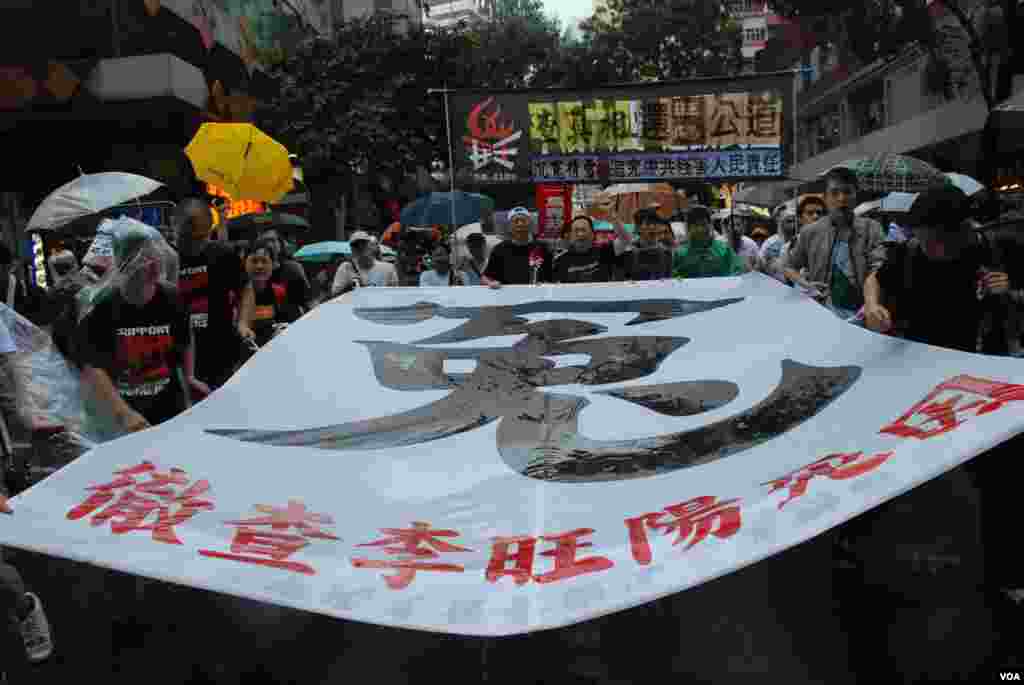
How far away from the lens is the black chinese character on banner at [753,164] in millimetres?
9953

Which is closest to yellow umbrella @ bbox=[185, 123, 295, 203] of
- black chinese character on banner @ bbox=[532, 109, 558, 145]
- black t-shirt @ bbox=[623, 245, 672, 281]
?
black chinese character on banner @ bbox=[532, 109, 558, 145]

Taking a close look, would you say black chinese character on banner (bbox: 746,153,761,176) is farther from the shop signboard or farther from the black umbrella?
the black umbrella

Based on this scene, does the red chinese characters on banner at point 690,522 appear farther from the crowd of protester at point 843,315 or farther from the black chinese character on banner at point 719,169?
the black chinese character on banner at point 719,169

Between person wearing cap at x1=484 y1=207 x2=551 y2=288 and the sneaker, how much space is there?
432 cm

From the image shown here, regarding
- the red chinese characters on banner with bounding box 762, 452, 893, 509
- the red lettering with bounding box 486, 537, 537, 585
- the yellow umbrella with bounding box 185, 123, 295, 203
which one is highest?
the yellow umbrella with bounding box 185, 123, 295, 203

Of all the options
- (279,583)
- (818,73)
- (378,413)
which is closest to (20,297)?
(378,413)

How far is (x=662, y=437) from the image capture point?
14.3 ft

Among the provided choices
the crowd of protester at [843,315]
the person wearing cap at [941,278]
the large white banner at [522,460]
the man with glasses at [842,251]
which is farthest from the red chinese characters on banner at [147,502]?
the man with glasses at [842,251]

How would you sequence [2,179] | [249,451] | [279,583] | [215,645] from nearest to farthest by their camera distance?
[279,583] < [215,645] < [249,451] < [2,179]

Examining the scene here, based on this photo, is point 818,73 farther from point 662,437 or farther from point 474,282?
point 662,437

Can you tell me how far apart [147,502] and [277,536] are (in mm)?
508

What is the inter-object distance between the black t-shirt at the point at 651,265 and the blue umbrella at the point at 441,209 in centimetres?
871

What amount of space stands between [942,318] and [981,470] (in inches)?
29.1

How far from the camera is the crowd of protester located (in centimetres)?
402
